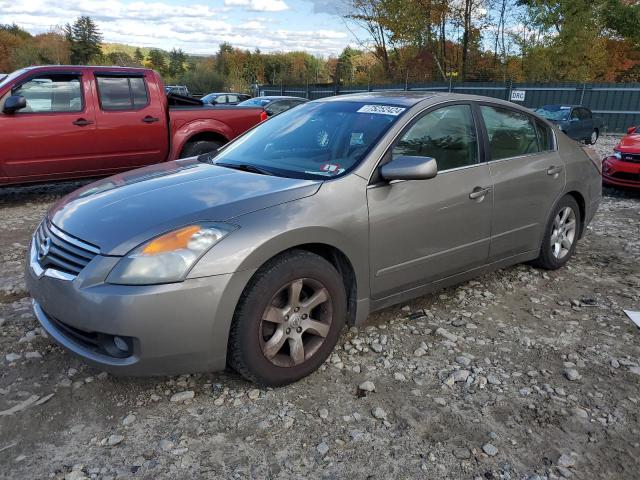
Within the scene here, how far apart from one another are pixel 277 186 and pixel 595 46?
3411 cm

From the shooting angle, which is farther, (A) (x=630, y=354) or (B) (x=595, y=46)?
(B) (x=595, y=46)

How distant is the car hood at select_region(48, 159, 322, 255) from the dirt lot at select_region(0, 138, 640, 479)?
858mm

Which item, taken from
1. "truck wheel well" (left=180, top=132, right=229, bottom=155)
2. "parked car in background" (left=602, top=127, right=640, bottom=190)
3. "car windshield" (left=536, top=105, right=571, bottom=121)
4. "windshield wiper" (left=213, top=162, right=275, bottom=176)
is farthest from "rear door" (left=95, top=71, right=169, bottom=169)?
"car windshield" (left=536, top=105, right=571, bottom=121)

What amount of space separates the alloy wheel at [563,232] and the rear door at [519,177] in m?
0.27

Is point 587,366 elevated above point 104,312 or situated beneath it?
situated beneath

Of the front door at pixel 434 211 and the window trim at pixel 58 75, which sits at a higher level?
the window trim at pixel 58 75

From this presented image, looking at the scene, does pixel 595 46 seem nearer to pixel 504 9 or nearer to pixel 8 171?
pixel 504 9

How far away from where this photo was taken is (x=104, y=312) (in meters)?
2.33

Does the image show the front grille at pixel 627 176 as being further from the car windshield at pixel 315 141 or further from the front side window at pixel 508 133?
the car windshield at pixel 315 141

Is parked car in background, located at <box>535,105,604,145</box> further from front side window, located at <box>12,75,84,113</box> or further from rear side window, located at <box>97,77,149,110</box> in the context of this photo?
front side window, located at <box>12,75,84,113</box>

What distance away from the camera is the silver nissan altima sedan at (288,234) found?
2400 millimetres

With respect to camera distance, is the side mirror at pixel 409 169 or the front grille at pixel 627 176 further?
the front grille at pixel 627 176

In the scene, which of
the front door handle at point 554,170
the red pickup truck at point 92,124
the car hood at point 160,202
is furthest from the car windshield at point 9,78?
the front door handle at point 554,170

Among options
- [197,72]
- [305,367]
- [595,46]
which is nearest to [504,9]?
[595,46]
